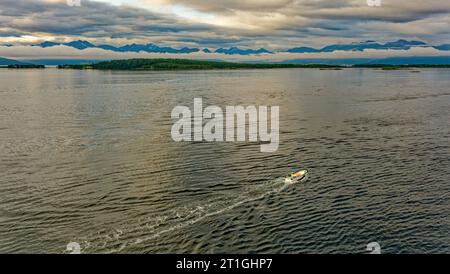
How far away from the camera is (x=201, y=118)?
91562 millimetres

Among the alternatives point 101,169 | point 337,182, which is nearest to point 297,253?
point 337,182

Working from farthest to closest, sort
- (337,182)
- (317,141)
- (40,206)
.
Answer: (317,141) → (337,182) → (40,206)

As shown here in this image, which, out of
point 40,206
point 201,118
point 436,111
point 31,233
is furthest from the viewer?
point 436,111

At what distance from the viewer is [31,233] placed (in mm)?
32562

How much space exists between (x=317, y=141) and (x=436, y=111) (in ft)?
178

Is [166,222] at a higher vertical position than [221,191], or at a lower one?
lower

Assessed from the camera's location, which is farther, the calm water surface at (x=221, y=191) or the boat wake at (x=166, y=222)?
the calm water surface at (x=221, y=191)

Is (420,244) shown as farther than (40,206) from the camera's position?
No

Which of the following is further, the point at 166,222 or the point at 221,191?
the point at 221,191

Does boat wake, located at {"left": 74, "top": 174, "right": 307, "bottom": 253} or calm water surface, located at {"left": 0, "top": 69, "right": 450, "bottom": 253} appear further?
calm water surface, located at {"left": 0, "top": 69, "right": 450, "bottom": 253}
